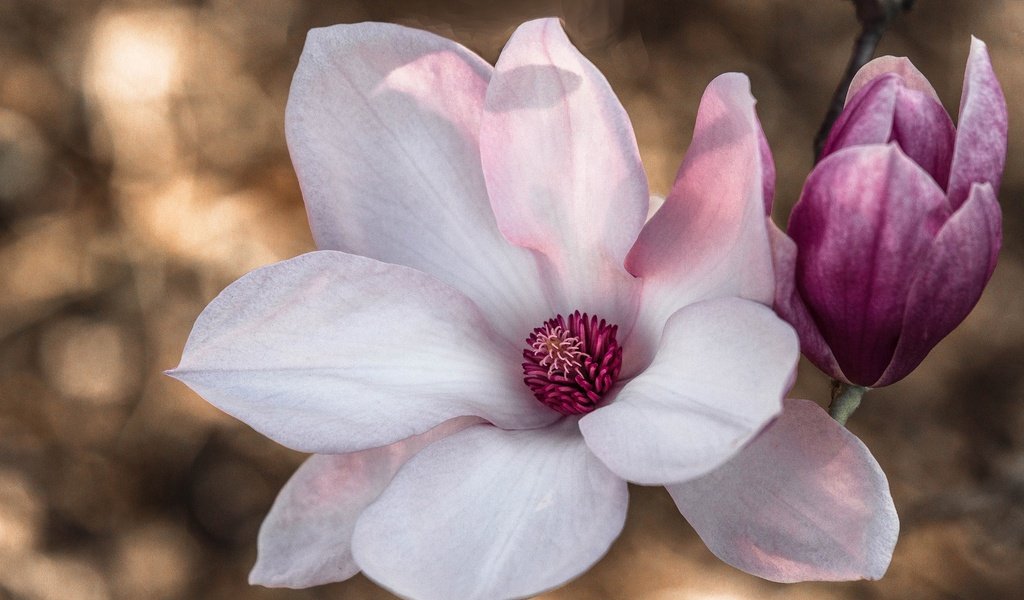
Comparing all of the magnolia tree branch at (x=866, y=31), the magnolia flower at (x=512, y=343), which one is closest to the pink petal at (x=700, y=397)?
the magnolia flower at (x=512, y=343)

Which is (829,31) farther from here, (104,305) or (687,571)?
(104,305)

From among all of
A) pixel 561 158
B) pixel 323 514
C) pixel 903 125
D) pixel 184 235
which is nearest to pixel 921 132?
pixel 903 125

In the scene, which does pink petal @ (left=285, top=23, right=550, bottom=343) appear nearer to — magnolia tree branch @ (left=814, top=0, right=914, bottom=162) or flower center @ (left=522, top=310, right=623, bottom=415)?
flower center @ (left=522, top=310, right=623, bottom=415)

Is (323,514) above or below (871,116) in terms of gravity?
below

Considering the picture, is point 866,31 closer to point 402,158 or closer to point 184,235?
point 402,158

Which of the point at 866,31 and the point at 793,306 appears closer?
the point at 793,306

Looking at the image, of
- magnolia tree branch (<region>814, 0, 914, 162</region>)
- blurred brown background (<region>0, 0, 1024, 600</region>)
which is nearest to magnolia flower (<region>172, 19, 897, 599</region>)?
magnolia tree branch (<region>814, 0, 914, 162</region>)

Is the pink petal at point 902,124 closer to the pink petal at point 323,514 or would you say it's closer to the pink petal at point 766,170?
the pink petal at point 766,170
